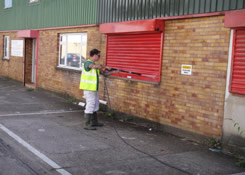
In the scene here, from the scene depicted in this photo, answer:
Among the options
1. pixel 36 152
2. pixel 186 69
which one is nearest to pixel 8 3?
pixel 186 69

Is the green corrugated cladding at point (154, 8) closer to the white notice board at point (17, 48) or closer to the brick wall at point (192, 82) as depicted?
the brick wall at point (192, 82)

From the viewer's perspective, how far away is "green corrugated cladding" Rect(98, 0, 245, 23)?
6.59m

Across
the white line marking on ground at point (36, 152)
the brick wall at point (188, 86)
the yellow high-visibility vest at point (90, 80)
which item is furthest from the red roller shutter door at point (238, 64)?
the white line marking on ground at point (36, 152)

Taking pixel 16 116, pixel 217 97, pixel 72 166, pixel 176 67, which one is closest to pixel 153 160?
pixel 72 166

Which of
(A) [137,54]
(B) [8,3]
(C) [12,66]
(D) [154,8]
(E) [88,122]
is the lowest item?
(E) [88,122]

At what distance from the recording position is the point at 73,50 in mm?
12461

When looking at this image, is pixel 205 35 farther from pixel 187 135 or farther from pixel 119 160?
pixel 119 160

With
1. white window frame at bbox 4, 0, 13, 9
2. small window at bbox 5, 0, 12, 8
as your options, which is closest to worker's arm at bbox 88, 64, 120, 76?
white window frame at bbox 4, 0, 13, 9

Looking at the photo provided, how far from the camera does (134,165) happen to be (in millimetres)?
5426

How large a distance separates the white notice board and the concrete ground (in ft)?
27.0

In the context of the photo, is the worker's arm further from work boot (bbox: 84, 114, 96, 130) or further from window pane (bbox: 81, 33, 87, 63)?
window pane (bbox: 81, 33, 87, 63)

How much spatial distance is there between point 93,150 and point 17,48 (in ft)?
41.8

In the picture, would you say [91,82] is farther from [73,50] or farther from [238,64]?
[73,50]

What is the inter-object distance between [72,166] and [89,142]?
153cm
